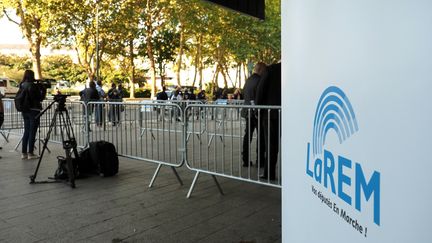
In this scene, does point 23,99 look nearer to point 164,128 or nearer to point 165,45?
point 164,128

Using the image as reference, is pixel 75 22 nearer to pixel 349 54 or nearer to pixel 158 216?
pixel 158 216

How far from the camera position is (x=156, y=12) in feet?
93.1

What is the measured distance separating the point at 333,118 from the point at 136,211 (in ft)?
12.3

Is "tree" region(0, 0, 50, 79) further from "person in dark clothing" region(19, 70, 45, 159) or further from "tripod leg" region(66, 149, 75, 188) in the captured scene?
"tripod leg" region(66, 149, 75, 188)

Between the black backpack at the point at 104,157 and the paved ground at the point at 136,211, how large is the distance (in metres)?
0.16

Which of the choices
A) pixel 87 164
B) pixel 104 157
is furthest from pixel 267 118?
pixel 87 164

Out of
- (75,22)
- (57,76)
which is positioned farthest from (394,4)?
(57,76)

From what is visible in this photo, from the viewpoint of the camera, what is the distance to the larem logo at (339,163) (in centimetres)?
126

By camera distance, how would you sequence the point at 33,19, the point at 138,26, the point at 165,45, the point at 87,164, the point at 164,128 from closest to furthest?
the point at 87,164 < the point at 164,128 < the point at 33,19 < the point at 138,26 < the point at 165,45

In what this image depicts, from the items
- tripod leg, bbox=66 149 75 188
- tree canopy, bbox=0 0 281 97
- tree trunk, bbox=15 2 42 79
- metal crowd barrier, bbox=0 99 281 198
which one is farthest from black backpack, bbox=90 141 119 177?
tree trunk, bbox=15 2 42 79

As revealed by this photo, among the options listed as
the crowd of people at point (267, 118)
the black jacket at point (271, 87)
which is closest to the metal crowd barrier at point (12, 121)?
the crowd of people at point (267, 118)

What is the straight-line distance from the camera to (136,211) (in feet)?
15.9

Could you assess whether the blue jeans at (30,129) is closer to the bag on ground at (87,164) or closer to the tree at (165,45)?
the bag on ground at (87,164)

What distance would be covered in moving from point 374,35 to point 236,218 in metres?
3.61
